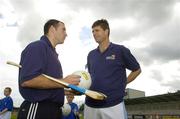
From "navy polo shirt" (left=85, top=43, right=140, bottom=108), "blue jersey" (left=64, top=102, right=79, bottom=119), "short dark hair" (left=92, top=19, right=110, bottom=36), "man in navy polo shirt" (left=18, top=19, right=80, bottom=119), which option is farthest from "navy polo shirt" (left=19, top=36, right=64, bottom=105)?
"blue jersey" (left=64, top=102, right=79, bottom=119)

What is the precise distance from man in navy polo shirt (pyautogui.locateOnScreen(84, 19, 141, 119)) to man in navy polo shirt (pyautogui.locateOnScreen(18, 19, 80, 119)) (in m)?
1.35

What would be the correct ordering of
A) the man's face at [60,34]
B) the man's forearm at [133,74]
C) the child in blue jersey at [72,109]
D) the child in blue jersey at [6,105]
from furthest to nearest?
the child in blue jersey at [6,105]
the child in blue jersey at [72,109]
the man's forearm at [133,74]
the man's face at [60,34]

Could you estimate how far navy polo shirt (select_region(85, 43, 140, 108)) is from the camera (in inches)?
226

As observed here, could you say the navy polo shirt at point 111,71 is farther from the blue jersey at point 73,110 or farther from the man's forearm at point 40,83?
the blue jersey at point 73,110

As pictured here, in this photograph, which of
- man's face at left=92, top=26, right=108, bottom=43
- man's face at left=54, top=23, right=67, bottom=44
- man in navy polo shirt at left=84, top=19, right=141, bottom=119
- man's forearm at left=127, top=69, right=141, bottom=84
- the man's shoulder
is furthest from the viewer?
man's forearm at left=127, top=69, right=141, bottom=84

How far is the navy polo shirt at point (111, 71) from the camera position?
5.73 m

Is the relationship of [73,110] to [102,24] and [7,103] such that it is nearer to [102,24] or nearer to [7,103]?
[7,103]

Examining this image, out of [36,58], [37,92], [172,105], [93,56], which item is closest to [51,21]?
[36,58]

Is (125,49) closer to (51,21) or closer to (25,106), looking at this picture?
(51,21)

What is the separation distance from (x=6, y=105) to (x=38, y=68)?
35.2 feet

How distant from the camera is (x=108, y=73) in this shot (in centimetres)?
586

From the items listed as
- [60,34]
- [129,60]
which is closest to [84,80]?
[60,34]

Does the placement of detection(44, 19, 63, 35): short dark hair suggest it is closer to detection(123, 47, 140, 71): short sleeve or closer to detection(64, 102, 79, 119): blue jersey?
detection(123, 47, 140, 71): short sleeve

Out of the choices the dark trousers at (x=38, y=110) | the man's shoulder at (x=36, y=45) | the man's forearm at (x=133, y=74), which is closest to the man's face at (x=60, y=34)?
the man's shoulder at (x=36, y=45)
